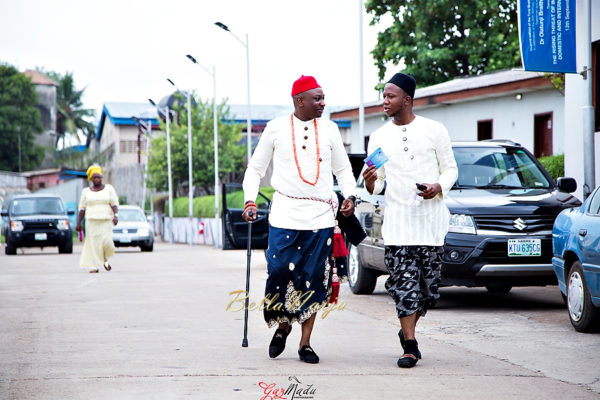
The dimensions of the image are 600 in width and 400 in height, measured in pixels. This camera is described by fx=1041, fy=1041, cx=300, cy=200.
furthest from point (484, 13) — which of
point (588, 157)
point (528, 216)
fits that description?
point (528, 216)

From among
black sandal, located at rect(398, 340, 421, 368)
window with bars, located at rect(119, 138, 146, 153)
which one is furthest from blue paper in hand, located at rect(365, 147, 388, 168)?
window with bars, located at rect(119, 138, 146, 153)

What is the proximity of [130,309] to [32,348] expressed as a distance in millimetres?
→ 3390

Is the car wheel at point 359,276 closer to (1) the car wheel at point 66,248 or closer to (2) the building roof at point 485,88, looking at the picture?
(2) the building roof at point 485,88

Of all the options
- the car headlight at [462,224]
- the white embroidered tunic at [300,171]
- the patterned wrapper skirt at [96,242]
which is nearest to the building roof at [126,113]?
the patterned wrapper skirt at [96,242]

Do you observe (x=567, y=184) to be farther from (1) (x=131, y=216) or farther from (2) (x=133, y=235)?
(1) (x=131, y=216)

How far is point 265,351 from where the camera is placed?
7.86 metres

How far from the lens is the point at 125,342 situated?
27.6 feet

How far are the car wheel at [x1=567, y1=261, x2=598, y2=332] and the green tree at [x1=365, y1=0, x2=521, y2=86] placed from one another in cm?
3067

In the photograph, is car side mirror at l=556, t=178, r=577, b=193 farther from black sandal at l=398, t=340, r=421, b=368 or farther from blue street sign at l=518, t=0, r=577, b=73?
black sandal at l=398, t=340, r=421, b=368

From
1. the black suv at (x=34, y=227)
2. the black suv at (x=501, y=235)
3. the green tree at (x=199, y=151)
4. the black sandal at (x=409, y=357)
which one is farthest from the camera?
the green tree at (x=199, y=151)

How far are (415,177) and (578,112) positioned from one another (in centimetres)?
1026

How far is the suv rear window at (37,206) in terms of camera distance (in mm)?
31484

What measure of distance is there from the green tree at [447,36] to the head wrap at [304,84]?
1293 inches

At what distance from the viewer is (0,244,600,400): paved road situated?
616cm
